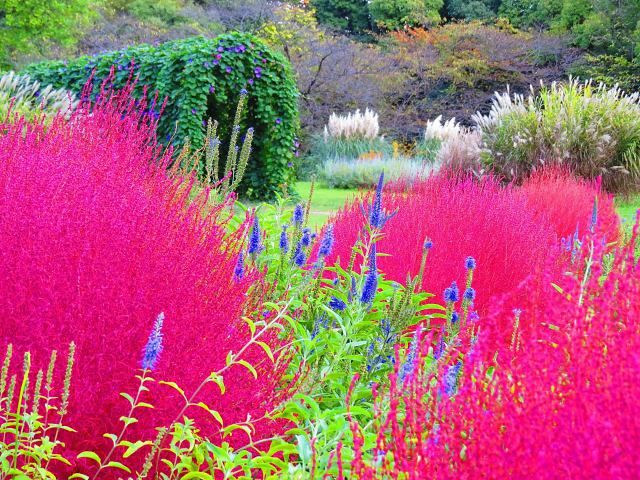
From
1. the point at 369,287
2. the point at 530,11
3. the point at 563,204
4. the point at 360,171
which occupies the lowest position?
the point at 360,171

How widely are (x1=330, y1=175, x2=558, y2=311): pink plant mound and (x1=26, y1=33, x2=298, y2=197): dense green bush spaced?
621 cm

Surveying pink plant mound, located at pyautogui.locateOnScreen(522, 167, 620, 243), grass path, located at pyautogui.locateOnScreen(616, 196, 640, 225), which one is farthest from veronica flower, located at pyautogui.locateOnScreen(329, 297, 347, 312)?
grass path, located at pyautogui.locateOnScreen(616, 196, 640, 225)

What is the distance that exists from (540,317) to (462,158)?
8865mm

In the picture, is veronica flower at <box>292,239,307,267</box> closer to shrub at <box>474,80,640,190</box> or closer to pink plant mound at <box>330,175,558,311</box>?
pink plant mound at <box>330,175,558,311</box>

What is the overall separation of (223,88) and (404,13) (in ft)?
82.3

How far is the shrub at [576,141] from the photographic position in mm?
11562

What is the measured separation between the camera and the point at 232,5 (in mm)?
27312

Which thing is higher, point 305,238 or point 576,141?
point 576,141

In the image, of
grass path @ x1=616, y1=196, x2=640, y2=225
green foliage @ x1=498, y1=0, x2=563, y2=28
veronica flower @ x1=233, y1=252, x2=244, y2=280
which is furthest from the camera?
green foliage @ x1=498, y1=0, x2=563, y2=28

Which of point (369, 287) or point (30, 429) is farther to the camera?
point (369, 287)

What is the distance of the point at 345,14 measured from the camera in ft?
Result: 122

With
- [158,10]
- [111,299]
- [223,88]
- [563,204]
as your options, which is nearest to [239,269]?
[111,299]

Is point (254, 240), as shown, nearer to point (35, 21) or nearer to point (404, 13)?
point (35, 21)

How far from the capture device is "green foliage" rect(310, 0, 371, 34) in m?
35.8
